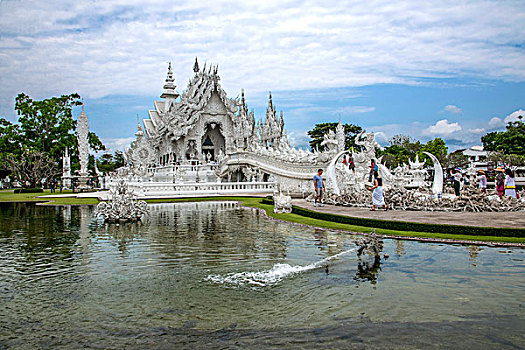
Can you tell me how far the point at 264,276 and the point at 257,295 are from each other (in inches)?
37.2

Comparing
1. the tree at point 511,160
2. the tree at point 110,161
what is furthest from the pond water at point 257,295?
the tree at point 110,161

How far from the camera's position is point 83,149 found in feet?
125

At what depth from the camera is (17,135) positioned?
48625 mm

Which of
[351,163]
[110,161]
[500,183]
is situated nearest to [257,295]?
[500,183]

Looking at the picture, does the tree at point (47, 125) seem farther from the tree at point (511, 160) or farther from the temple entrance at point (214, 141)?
the tree at point (511, 160)

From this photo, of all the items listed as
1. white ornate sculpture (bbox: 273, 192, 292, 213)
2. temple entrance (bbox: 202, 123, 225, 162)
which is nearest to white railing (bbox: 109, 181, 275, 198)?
white ornate sculpture (bbox: 273, 192, 292, 213)

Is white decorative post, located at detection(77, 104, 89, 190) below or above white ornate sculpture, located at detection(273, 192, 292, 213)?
above

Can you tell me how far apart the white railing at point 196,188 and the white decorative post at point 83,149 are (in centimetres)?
1179

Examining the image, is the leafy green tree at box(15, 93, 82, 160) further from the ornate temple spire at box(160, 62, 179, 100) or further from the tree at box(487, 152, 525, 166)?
the tree at box(487, 152, 525, 166)

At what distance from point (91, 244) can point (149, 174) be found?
31483mm

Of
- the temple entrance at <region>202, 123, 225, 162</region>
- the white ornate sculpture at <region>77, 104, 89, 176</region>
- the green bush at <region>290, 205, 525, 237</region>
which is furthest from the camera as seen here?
the temple entrance at <region>202, 123, 225, 162</region>

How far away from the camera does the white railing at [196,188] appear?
26141mm

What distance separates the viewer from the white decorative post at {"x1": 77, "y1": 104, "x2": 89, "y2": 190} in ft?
119

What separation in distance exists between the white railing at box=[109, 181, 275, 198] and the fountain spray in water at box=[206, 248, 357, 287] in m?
19.0
